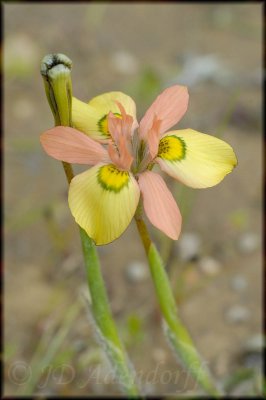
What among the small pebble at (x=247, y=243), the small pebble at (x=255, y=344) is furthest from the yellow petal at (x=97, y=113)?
the small pebble at (x=247, y=243)

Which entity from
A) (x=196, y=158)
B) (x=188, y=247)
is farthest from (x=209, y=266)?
(x=196, y=158)

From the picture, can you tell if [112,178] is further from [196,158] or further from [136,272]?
[136,272]

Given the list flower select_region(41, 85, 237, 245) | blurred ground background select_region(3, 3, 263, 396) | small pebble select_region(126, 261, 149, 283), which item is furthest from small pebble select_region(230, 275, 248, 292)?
flower select_region(41, 85, 237, 245)

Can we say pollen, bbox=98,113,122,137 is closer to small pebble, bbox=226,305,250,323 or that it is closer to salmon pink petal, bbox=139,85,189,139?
salmon pink petal, bbox=139,85,189,139

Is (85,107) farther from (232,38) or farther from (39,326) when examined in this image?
(232,38)

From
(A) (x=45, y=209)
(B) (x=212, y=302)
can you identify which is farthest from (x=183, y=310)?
(A) (x=45, y=209)

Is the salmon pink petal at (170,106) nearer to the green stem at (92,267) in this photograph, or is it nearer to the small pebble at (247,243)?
the green stem at (92,267)
